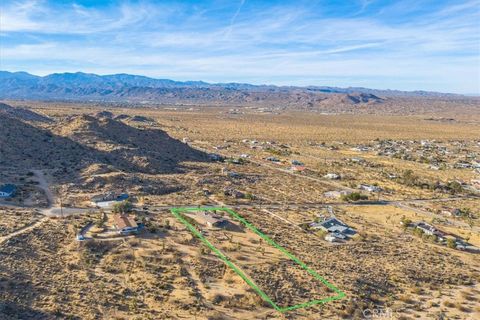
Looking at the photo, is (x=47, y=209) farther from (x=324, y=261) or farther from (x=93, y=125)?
(x=93, y=125)

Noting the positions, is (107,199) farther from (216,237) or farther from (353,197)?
(353,197)

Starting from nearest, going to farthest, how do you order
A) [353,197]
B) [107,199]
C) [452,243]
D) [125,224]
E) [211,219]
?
[125,224] → [452,243] → [211,219] → [107,199] → [353,197]

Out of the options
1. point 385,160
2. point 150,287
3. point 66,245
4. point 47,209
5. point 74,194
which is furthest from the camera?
point 385,160

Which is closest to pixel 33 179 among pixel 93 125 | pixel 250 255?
pixel 93 125

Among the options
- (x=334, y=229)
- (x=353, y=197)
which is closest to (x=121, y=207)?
(x=334, y=229)

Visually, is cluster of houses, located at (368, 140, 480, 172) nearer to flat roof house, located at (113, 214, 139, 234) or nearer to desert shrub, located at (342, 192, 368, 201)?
desert shrub, located at (342, 192, 368, 201)

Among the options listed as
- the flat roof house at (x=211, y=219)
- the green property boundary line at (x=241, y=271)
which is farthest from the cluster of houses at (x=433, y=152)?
the flat roof house at (x=211, y=219)

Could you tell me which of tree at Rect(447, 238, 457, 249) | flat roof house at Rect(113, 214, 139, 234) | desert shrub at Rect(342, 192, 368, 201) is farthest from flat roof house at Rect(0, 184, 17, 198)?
tree at Rect(447, 238, 457, 249)
